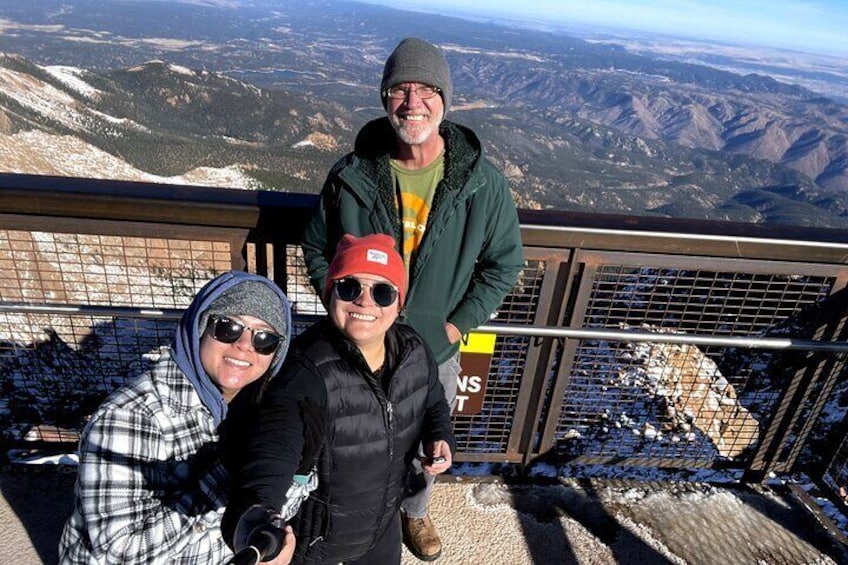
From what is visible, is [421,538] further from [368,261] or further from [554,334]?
[368,261]

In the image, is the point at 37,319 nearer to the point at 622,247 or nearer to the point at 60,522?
the point at 60,522

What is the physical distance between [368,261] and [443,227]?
575 millimetres

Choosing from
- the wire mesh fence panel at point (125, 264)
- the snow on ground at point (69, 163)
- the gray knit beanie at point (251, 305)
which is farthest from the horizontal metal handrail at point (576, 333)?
the snow on ground at point (69, 163)

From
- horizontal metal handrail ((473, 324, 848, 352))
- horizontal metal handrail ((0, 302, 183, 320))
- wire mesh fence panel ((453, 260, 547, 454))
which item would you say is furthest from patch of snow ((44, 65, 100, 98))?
horizontal metal handrail ((473, 324, 848, 352))

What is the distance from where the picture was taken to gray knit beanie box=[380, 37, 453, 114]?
2.37 meters

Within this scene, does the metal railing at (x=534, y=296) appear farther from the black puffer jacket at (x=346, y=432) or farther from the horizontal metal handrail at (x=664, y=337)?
the black puffer jacket at (x=346, y=432)

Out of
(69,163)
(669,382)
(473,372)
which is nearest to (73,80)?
(69,163)

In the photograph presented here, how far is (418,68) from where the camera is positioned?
2.37 meters

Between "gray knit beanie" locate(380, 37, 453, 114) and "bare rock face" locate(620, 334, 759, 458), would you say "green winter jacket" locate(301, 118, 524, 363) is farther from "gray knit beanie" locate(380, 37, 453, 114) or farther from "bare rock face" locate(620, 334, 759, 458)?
"bare rock face" locate(620, 334, 759, 458)

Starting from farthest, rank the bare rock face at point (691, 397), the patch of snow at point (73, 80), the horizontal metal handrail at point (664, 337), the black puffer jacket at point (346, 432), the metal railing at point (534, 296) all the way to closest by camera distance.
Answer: the patch of snow at point (73, 80)
the bare rock face at point (691, 397)
the horizontal metal handrail at point (664, 337)
the metal railing at point (534, 296)
the black puffer jacket at point (346, 432)

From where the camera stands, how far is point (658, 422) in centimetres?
470

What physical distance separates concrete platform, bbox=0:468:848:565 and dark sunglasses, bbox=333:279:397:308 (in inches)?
67.1

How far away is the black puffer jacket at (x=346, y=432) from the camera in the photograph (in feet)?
5.76

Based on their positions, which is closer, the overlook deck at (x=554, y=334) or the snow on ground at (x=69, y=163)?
the overlook deck at (x=554, y=334)
